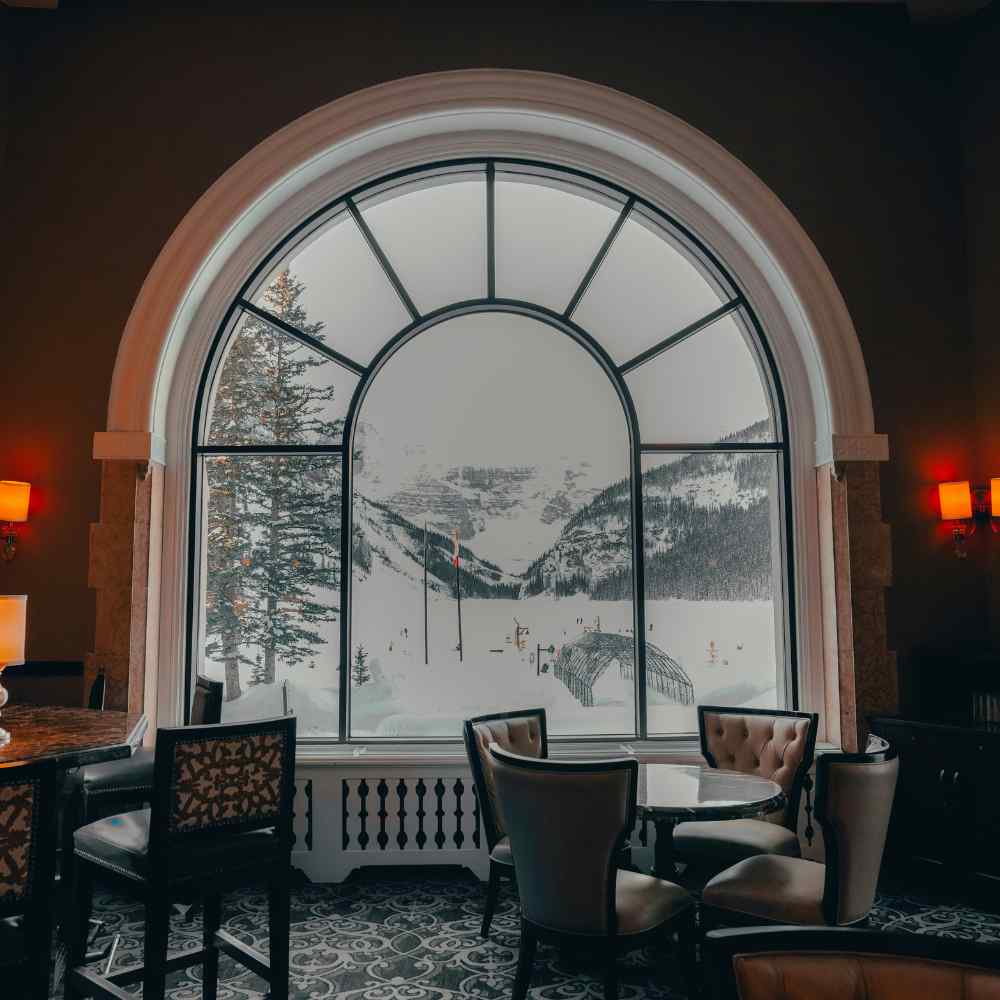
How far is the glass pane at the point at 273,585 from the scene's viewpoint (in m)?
5.00

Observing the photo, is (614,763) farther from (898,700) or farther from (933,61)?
(933,61)

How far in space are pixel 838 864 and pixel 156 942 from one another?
88.6 inches

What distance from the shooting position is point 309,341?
5.20 m

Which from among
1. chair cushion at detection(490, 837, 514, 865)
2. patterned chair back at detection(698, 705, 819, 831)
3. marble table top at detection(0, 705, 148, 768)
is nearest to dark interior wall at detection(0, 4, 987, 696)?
patterned chair back at detection(698, 705, 819, 831)

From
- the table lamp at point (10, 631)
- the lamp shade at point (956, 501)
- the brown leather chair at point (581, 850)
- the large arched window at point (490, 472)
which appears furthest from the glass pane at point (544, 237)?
the table lamp at point (10, 631)

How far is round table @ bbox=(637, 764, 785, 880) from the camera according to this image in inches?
124

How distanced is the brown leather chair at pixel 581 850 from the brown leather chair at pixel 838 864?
1.03 ft

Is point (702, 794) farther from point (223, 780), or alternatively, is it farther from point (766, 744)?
point (223, 780)

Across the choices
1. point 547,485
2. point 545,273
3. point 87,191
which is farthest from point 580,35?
point 87,191

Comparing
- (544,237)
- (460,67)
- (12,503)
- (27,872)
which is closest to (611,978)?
(27,872)

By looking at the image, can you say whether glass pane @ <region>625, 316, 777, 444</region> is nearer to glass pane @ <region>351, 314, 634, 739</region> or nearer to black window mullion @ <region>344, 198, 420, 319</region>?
glass pane @ <region>351, 314, 634, 739</region>

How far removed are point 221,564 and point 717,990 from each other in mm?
4256

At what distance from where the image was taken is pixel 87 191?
4859mm

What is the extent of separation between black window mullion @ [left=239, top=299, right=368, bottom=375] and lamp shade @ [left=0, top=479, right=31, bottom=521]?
169 cm
